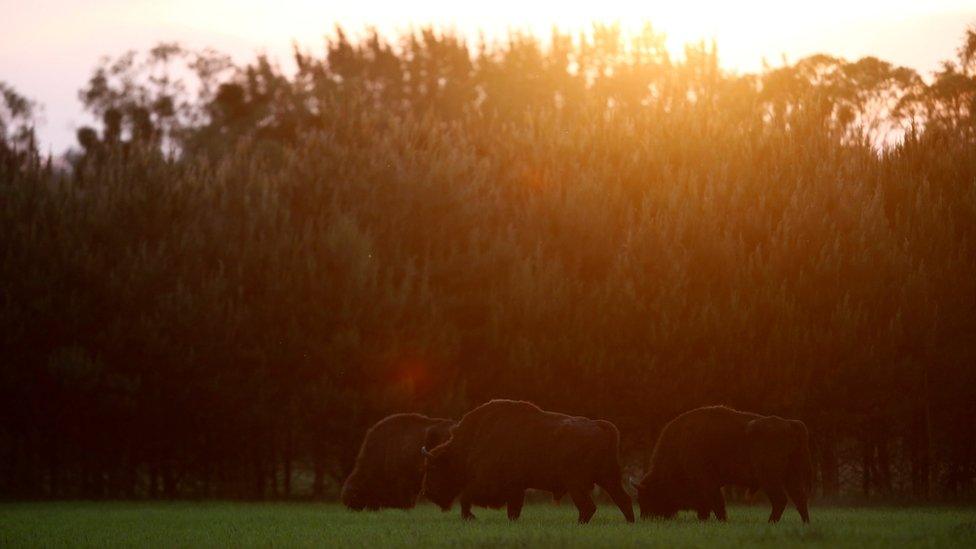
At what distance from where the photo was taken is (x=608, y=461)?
56.9ft

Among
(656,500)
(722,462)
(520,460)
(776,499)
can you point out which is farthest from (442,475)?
(776,499)

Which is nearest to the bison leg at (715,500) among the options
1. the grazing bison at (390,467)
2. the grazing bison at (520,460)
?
the grazing bison at (520,460)

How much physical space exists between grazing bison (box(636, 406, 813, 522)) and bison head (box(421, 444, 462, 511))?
2.49 m

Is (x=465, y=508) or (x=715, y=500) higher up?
(x=715, y=500)

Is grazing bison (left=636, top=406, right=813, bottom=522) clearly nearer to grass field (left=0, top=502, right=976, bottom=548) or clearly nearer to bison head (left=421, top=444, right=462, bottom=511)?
grass field (left=0, top=502, right=976, bottom=548)

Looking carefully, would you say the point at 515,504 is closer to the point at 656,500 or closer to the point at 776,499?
the point at 656,500

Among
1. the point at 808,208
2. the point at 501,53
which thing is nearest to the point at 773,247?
the point at 808,208

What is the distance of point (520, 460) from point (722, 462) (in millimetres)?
2501

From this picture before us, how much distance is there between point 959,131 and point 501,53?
32.4 m

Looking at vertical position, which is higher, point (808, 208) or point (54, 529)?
point (808, 208)

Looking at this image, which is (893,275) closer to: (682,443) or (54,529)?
→ (682,443)

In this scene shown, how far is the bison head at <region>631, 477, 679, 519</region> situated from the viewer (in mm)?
18188

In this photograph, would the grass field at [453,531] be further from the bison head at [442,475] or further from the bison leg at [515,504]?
the bison head at [442,475]

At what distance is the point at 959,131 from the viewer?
36.6m
